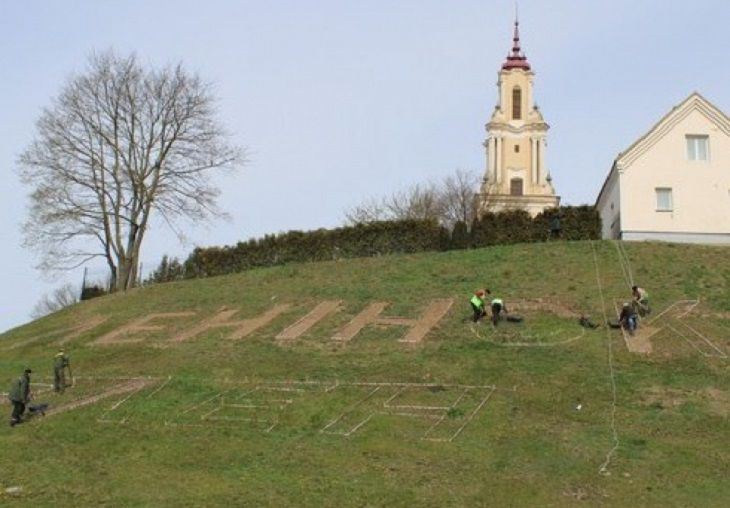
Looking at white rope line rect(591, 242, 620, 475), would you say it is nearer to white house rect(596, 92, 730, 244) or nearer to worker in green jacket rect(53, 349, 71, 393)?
white house rect(596, 92, 730, 244)

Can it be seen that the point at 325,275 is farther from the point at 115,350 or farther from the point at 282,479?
the point at 282,479

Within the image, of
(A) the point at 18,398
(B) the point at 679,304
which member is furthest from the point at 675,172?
(A) the point at 18,398

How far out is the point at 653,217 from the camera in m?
42.1

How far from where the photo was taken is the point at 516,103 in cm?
9000

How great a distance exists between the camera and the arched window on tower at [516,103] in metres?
89.8

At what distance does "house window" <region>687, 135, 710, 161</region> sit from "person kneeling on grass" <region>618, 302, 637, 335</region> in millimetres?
16825

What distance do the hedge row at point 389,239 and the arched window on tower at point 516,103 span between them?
48234 mm

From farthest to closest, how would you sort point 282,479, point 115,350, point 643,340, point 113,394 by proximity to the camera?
point 115,350 → point 643,340 → point 113,394 → point 282,479

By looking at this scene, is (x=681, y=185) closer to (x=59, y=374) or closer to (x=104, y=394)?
(x=104, y=394)

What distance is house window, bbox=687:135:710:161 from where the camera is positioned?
42219 millimetres

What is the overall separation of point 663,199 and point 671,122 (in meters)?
3.76

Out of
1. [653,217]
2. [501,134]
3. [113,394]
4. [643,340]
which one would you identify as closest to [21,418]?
[113,394]

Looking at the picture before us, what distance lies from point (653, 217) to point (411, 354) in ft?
64.3

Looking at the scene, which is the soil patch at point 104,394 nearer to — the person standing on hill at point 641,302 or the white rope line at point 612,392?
the white rope line at point 612,392
